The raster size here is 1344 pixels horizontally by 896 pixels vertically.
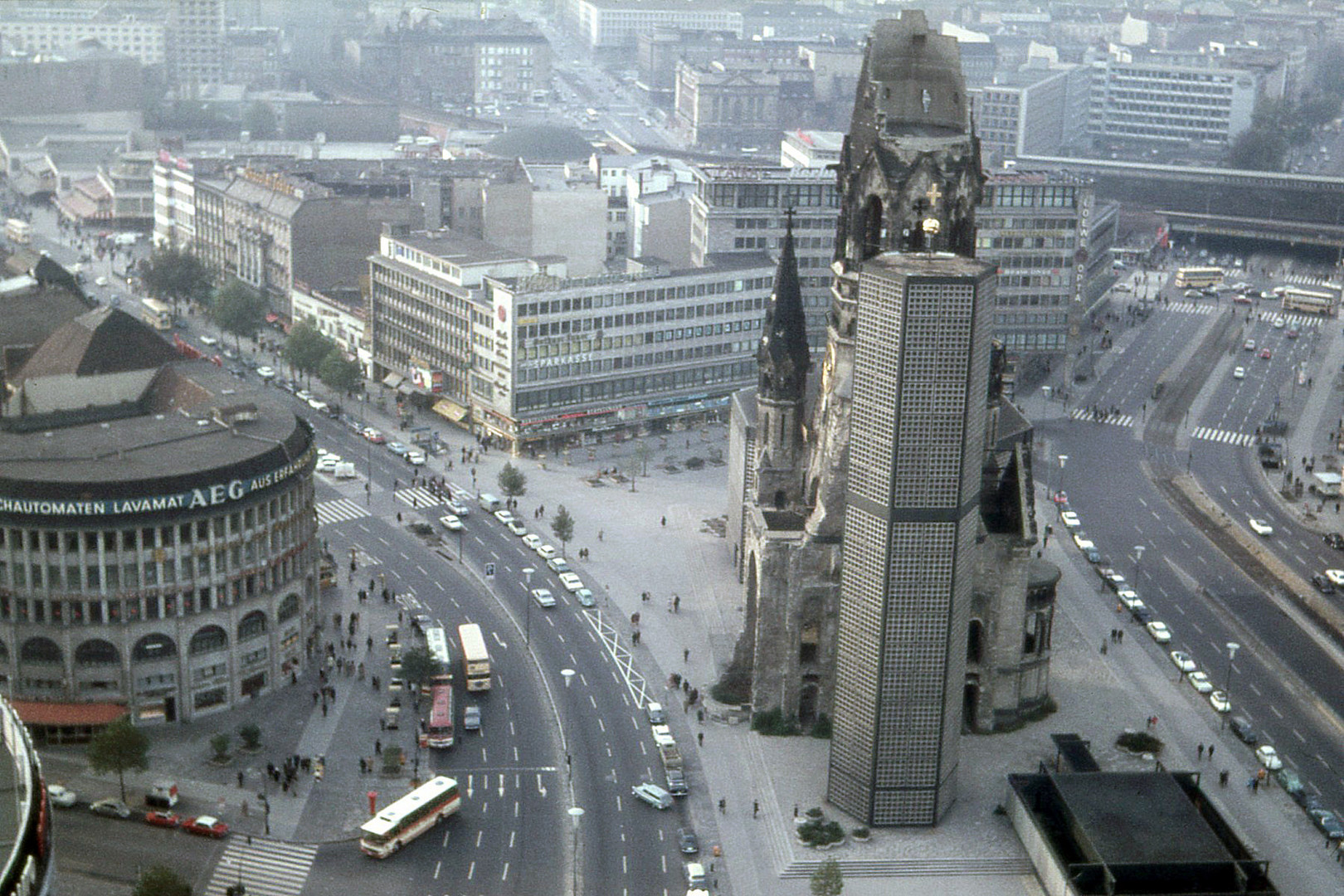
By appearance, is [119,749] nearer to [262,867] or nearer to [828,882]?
[262,867]

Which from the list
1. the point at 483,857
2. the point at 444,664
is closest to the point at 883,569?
the point at 483,857

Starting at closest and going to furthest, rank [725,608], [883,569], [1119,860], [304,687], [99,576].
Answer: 1. [1119,860]
2. [883,569]
3. [99,576]
4. [304,687]
5. [725,608]

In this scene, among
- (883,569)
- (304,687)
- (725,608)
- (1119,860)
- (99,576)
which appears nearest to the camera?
(1119,860)

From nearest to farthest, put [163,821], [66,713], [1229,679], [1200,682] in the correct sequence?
1. [163,821]
2. [66,713]
3. [1200,682]
4. [1229,679]

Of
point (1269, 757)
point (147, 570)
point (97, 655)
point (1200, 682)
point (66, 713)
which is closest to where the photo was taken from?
point (66, 713)

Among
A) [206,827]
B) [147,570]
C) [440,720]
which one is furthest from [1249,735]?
[147,570]

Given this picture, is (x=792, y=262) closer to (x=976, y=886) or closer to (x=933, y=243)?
(x=933, y=243)

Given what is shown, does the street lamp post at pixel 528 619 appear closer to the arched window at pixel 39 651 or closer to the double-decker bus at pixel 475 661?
the double-decker bus at pixel 475 661
